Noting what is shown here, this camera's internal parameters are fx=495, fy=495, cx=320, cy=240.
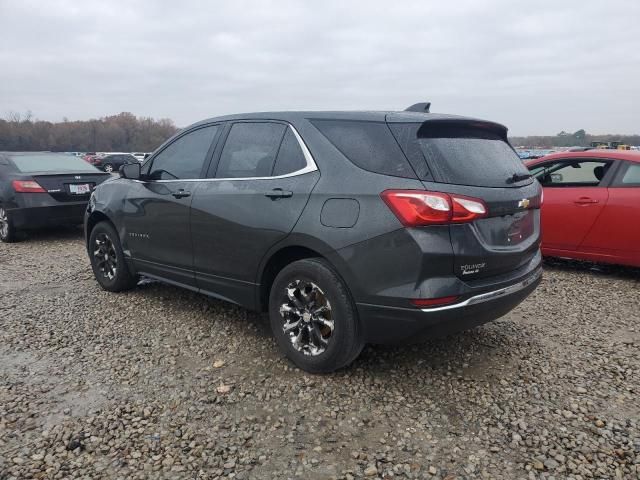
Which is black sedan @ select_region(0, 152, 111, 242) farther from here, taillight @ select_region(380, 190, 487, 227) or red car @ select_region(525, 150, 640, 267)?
red car @ select_region(525, 150, 640, 267)

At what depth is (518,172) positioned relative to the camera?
3330mm

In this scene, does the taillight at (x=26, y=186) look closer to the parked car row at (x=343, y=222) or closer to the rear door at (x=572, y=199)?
the parked car row at (x=343, y=222)

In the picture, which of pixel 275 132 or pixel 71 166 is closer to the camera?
pixel 275 132

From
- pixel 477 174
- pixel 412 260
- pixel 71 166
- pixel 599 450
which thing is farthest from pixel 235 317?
pixel 71 166

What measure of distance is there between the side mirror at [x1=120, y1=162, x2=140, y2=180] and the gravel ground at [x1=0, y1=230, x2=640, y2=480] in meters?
1.20

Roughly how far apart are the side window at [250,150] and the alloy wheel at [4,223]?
5.65 m

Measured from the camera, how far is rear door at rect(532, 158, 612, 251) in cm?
548

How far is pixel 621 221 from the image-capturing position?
5234 mm

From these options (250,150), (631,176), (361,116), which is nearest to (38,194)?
(250,150)

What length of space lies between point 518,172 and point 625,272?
3.46 metres

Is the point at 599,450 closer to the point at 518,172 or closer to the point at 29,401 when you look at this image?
the point at 518,172

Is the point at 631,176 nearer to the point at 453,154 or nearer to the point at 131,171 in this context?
the point at 453,154

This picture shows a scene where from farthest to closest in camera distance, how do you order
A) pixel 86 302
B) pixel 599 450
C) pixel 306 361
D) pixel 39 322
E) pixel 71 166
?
pixel 71 166
pixel 86 302
pixel 39 322
pixel 306 361
pixel 599 450

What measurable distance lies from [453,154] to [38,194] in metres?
6.77
